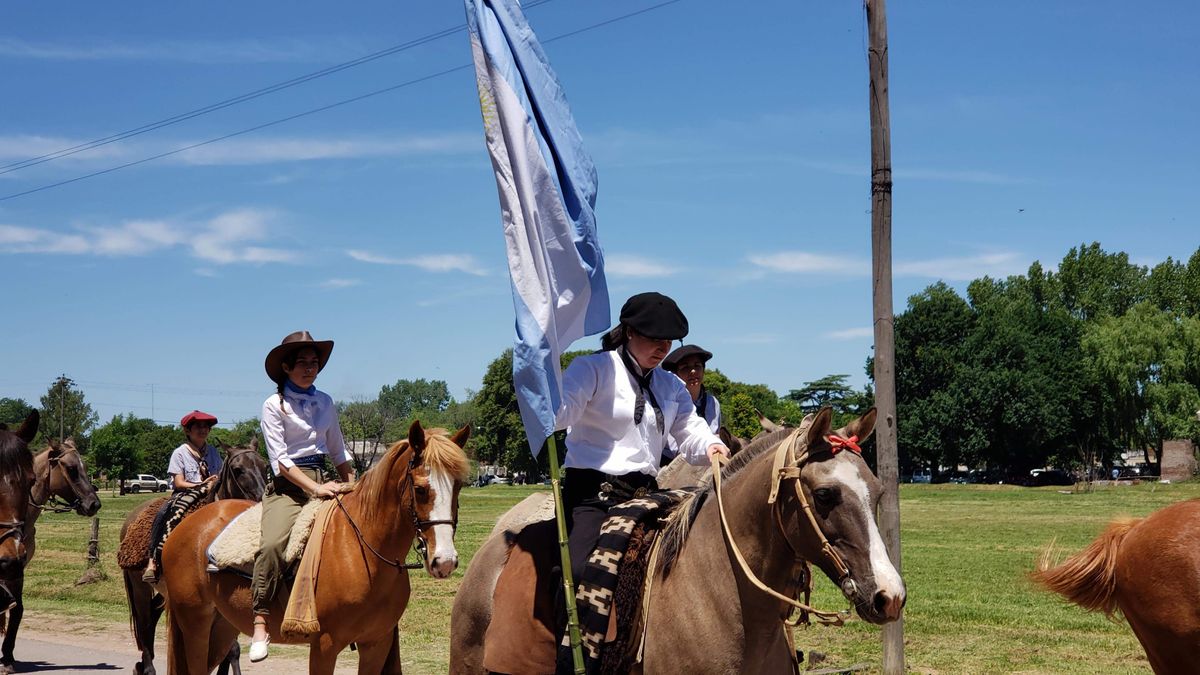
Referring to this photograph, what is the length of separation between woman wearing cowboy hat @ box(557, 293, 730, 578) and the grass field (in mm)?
4554

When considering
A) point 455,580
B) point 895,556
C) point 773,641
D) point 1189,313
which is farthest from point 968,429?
point 773,641

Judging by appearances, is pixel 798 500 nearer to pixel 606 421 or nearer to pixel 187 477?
pixel 606 421

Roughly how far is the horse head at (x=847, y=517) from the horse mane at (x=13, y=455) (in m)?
7.56

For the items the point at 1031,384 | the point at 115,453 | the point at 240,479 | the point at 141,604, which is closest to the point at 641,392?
the point at 240,479

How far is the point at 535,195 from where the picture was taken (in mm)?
5570

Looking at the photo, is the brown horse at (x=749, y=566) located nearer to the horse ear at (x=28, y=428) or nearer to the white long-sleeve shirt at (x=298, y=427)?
the white long-sleeve shirt at (x=298, y=427)

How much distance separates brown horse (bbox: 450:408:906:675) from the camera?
420 centimetres

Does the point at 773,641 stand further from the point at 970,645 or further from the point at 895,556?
the point at 970,645

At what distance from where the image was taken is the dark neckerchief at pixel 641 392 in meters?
5.27

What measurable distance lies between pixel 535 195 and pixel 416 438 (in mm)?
2333

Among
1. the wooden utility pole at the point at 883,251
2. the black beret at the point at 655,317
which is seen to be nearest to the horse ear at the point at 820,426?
the black beret at the point at 655,317

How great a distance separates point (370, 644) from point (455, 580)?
41.1ft

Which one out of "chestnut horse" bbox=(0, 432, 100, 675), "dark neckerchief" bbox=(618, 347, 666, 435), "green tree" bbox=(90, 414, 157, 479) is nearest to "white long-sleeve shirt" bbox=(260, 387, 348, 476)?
"dark neckerchief" bbox=(618, 347, 666, 435)

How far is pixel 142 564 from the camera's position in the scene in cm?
1038
